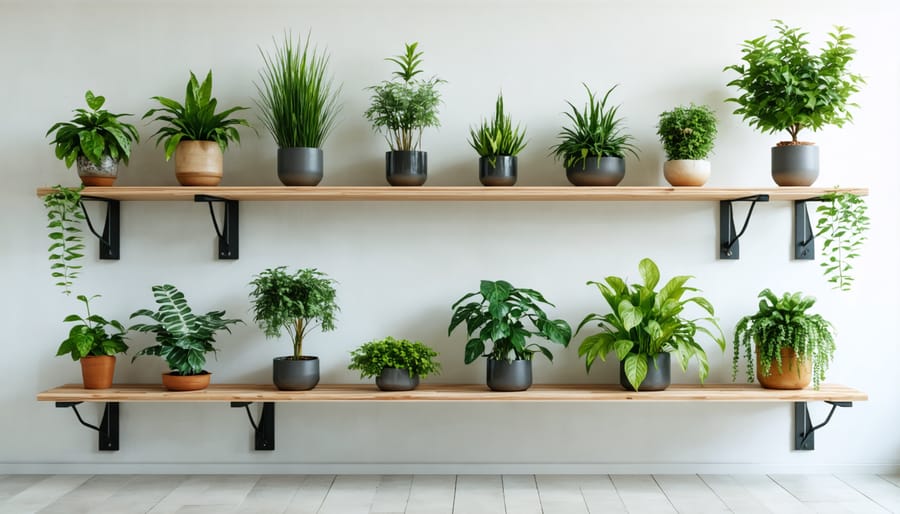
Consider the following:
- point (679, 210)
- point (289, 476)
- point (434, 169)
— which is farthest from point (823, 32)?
point (289, 476)

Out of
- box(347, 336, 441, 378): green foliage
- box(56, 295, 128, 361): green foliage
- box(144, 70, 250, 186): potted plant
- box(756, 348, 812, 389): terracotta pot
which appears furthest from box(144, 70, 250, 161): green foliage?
box(756, 348, 812, 389): terracotta pot

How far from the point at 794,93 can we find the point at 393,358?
70.0 inches

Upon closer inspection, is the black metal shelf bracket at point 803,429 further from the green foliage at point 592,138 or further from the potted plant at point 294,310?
the potted plant at point 294,310

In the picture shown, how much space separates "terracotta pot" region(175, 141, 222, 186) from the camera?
9.42 feet

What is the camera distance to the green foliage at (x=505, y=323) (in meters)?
2.79

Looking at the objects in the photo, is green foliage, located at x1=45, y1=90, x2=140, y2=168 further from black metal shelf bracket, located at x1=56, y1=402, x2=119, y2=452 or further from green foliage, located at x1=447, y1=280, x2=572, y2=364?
green foliage, located at x1=447, y1=280, x2=572, y2=364

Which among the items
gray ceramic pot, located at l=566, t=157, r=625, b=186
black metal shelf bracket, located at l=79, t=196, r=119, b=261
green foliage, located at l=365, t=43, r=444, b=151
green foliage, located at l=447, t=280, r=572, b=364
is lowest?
green foliage, located at l=447, t=280, r=572, b=364

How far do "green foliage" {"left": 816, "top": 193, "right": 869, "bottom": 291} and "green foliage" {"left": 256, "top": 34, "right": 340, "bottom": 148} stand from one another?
193cm

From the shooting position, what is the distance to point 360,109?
10.3ft

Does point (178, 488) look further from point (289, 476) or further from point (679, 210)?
point (679, 210)

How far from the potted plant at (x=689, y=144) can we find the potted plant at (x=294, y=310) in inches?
54.6

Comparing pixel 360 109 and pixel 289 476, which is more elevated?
pixel 360 109

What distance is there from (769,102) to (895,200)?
731 millimetres

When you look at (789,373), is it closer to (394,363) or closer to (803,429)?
(803,429)
